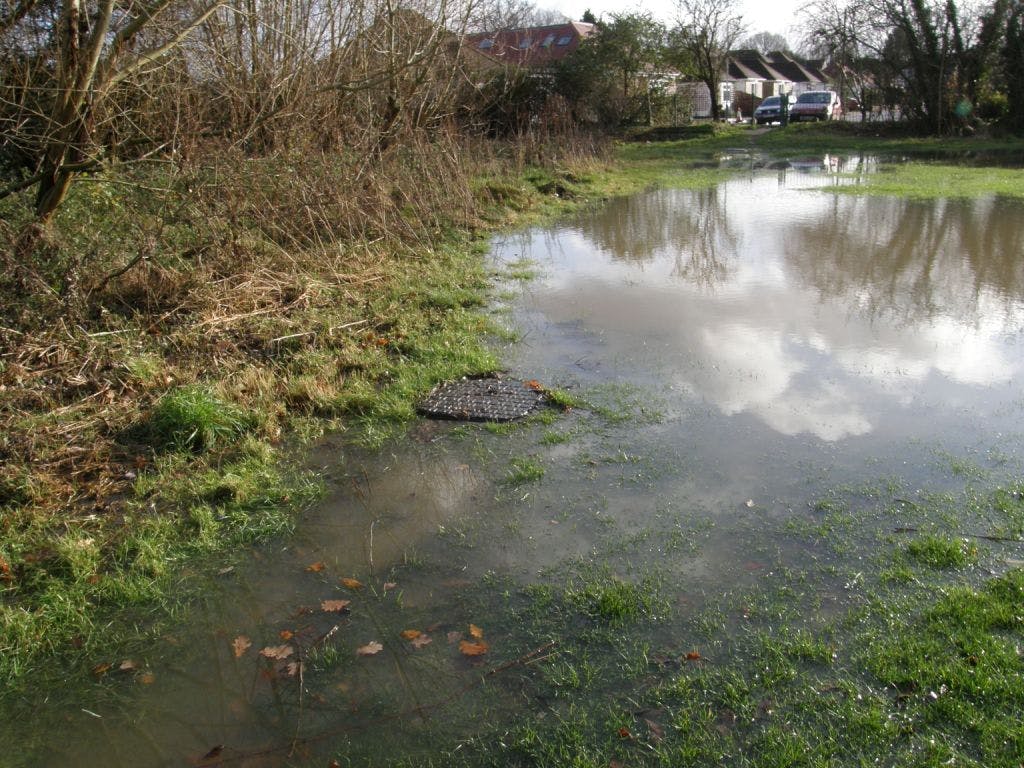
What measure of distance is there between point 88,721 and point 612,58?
117 ft

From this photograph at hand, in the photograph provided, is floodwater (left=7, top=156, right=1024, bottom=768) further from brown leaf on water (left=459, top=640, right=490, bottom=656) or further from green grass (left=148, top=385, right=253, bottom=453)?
green grass (left=148, top=385, right=253, bottom=453)

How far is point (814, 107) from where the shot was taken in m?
42.6

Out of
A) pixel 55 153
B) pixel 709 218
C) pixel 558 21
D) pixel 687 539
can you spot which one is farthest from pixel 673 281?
pixel 558 21

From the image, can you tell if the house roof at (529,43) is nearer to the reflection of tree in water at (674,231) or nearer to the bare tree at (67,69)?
the reflection of tree in water at (674,231)

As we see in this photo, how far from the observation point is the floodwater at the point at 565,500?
321 cm

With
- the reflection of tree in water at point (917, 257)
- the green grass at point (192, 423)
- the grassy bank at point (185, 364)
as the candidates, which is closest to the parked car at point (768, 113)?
the reflection of tree in water at point (917, 257)

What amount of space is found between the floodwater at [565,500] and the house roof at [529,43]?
11.3m

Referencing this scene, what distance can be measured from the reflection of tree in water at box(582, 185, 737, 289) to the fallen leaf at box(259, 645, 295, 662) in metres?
7.85

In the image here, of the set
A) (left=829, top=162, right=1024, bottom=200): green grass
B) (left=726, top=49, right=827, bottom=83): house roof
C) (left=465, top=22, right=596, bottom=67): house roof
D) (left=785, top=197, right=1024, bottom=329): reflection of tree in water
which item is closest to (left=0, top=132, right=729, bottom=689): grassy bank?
(left=785, top=197, right=1024, bottom=329): reflection of tree in water

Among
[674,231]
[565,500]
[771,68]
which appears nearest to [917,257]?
[674,231]

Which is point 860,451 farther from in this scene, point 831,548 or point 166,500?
point 166,500

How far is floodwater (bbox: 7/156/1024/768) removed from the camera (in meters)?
3.21

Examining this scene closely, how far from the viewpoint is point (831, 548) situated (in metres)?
4.06

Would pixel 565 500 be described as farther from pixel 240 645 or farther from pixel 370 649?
pixel 240 645
